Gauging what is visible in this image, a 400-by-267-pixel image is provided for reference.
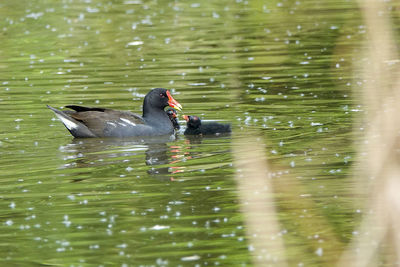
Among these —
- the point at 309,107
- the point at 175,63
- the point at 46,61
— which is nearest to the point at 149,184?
the point at 309,107

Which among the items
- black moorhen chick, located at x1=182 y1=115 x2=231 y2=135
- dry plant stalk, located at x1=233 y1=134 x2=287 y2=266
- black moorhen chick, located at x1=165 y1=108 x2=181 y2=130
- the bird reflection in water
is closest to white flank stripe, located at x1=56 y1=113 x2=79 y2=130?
the bird reflection in water

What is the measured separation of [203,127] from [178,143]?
0.43 m

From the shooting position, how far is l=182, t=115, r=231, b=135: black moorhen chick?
42.3ft

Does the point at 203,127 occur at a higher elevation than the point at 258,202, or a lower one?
higher

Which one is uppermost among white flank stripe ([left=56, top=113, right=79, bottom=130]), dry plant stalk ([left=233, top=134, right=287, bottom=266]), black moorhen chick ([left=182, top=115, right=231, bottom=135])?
white flank stripe ([left=56, top=113, right=79, bottom=130])

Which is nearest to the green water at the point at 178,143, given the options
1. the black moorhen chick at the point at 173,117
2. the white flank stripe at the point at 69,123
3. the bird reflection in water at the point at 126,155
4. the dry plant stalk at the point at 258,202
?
the bird reflection in water at the point at 126,155

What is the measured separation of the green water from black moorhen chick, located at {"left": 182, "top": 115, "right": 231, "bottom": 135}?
0.49 feet

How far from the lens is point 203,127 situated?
13.1 m

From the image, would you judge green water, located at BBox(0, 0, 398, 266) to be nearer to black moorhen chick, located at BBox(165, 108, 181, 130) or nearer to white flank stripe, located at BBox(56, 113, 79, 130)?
white flank stripe, located at BBox(56, 113, 79, 130)

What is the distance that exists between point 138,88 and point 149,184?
22.3ft

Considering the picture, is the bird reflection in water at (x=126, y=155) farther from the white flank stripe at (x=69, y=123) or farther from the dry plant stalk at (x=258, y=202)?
the dry plant stalk at (x=258, y=202)

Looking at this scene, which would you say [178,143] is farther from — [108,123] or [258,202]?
[258,202]

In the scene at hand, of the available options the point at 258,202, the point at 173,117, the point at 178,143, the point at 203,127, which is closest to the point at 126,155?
the point at 178,143

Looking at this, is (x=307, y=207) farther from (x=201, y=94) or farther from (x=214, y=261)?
(x=201, y=94)
